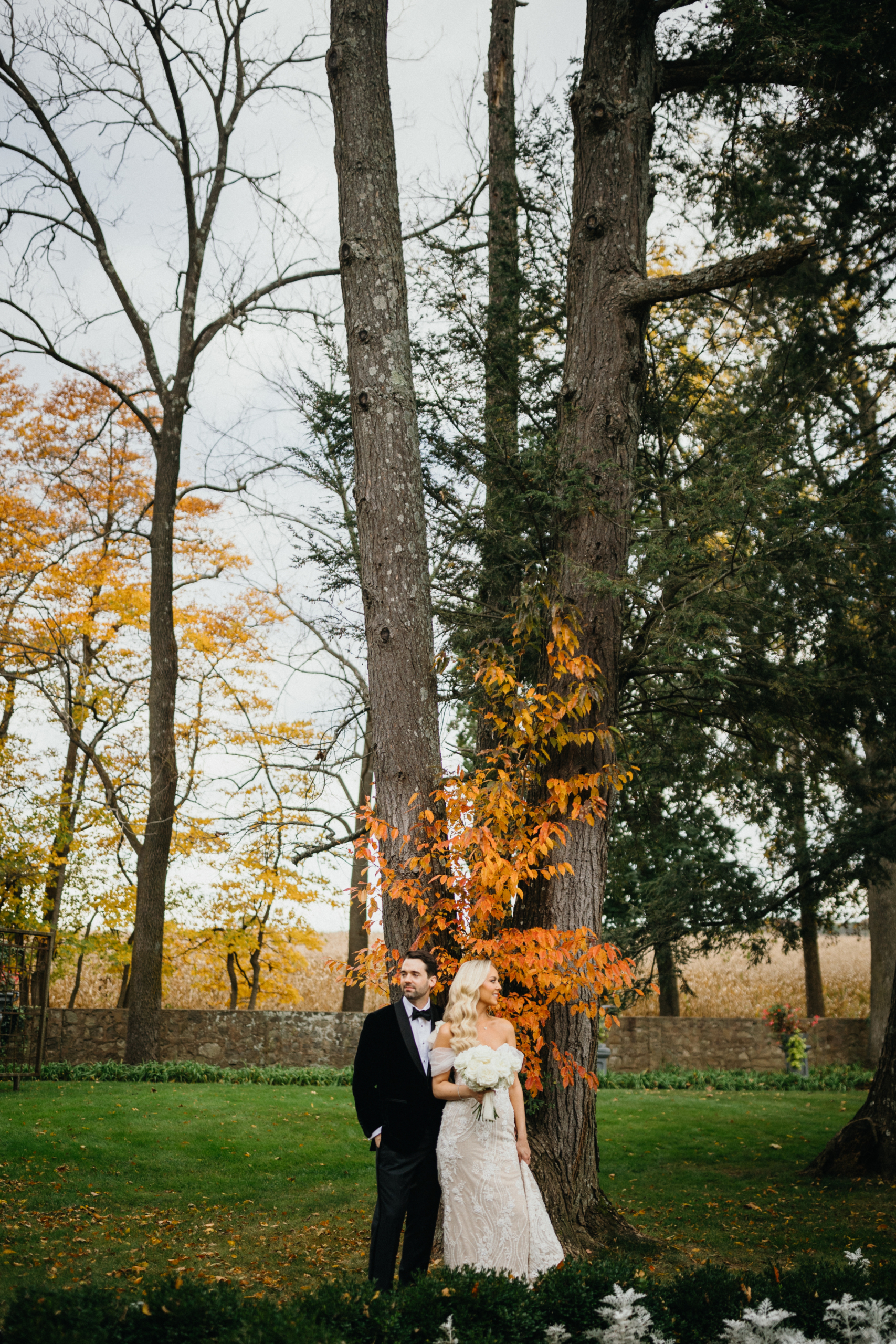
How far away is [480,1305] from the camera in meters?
3.22

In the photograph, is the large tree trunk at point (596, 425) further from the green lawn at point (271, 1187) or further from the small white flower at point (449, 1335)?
the small white flower at point (449, 1335)

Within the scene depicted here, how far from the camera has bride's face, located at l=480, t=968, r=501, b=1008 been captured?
5.00 meters

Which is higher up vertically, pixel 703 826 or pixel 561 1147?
pixel 703 826

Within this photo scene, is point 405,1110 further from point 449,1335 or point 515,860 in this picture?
point 449,1335

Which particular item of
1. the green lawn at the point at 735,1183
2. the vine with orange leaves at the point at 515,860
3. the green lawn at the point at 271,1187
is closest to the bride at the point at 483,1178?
the vine with orange leaves at the point at 515,860

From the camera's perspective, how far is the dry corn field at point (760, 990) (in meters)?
21.6

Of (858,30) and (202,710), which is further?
(202,710)

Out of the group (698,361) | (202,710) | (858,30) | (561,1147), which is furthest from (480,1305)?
(202,710)

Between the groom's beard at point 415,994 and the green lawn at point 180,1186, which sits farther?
the green lawn at point 180,1186

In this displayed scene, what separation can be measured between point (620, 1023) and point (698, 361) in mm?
12390

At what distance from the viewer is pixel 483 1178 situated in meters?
4.68

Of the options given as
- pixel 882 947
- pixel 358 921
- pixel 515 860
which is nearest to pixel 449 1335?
pixel 515 860

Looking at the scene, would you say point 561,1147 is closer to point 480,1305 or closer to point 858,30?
point 480,1305

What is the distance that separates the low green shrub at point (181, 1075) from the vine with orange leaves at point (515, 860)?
8612 millimetres
